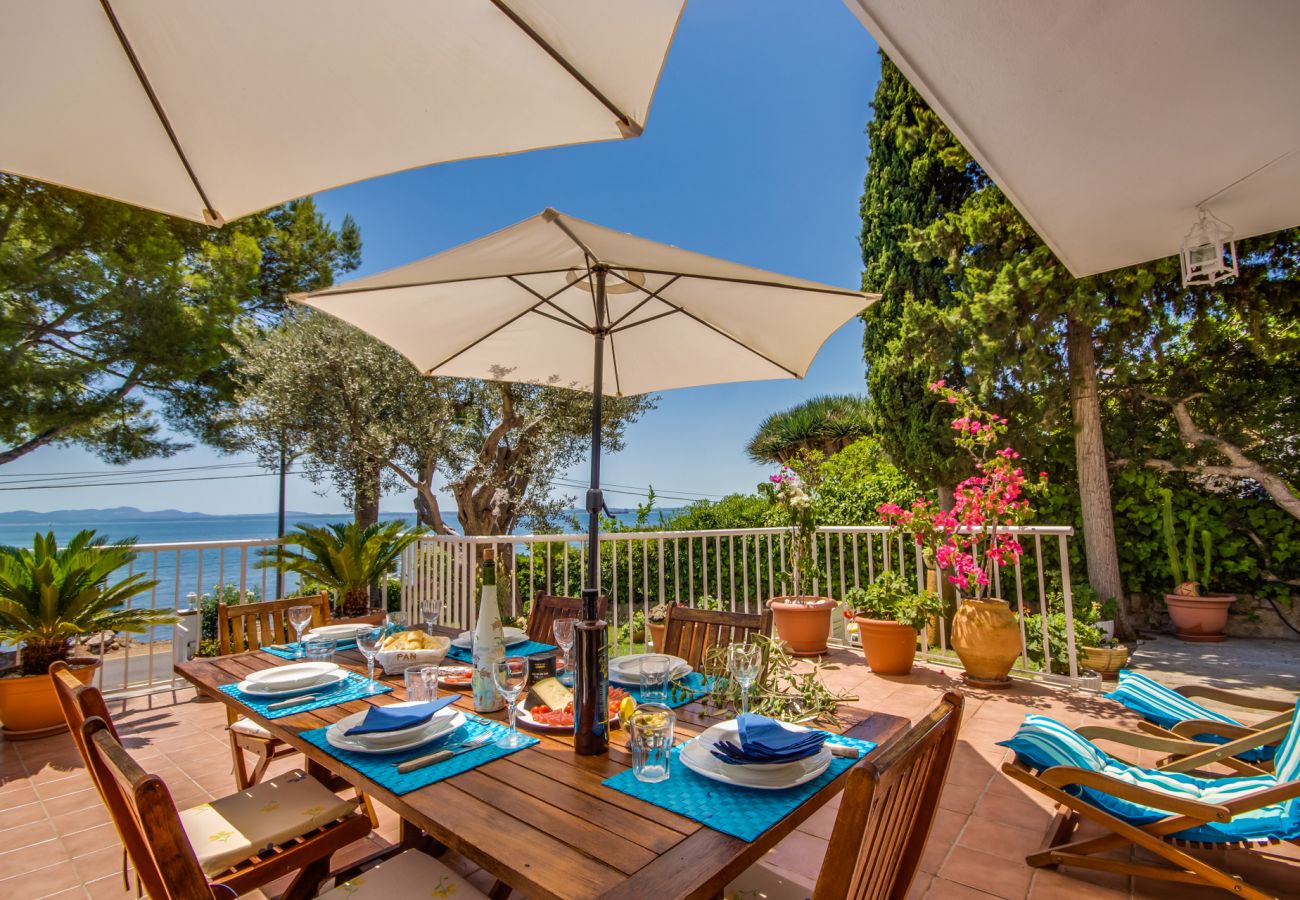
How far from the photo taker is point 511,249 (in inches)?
79.8

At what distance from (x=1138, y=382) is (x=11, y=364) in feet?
42.6

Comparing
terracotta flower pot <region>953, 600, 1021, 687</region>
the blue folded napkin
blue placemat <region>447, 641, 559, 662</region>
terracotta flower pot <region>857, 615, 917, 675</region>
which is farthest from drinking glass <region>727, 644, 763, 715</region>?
terracotta flower pot <region>953, 600, 1021, 687</region>

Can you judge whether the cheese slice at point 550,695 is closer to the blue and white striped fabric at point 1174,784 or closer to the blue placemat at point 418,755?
the blue placemat at point 418,755

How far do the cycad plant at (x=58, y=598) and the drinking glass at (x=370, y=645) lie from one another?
2204mm

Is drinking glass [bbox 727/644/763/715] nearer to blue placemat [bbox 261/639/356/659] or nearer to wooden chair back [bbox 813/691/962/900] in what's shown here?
wooden chair back [bbox 813/691/962/900]

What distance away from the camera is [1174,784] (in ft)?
6.77

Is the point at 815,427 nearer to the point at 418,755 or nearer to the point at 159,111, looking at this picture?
the point at 159,111

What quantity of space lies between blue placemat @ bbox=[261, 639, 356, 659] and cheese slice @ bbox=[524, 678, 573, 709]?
1.02 m

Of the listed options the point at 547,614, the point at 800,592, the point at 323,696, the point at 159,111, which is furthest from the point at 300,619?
the point at 800,592

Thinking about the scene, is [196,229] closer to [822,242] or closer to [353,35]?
[353,35]

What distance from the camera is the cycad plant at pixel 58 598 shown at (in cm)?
322

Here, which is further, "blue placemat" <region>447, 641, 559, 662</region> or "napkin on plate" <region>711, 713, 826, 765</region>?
"blue placemat" <region>447, 641, 559, 662</region>

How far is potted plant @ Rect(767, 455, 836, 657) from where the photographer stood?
4516 millimetres

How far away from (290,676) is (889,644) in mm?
A: 3500
